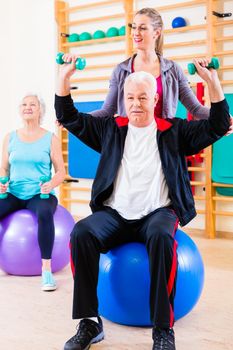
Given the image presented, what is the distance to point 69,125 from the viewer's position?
92.3 inches

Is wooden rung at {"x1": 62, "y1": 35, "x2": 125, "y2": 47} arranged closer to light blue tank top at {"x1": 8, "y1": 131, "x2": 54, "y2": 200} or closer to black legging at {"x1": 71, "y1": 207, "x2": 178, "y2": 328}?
light blue tank top at {"x1": 8, "y1": 131, "x2": 54, "y2": 200}

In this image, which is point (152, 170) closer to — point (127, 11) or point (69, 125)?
point (69, 125)

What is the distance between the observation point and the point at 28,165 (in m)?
3.30

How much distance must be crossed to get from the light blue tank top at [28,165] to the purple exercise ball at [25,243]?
0.49 feet

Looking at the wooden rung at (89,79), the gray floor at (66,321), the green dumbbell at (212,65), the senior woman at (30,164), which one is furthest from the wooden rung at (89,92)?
the green dumbbell at (212,65)

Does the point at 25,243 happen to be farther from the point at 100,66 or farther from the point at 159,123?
the point at 100,66

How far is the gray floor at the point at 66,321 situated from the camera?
2.16 metres

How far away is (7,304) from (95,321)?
29.1 inches

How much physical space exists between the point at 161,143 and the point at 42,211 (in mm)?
1071

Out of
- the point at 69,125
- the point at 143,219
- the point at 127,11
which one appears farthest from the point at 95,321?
the point at 127,11

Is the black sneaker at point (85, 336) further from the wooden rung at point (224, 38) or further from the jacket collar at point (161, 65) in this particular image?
the wooden rung at point (224, 38)

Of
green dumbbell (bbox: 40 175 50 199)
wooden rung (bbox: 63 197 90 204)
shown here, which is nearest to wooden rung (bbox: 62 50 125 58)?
wooden rung (bbox: 63 197 90 204)

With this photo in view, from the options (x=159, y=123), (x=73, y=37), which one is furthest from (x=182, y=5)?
(x=159, y=123)

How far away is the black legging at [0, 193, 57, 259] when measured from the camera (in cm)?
304
